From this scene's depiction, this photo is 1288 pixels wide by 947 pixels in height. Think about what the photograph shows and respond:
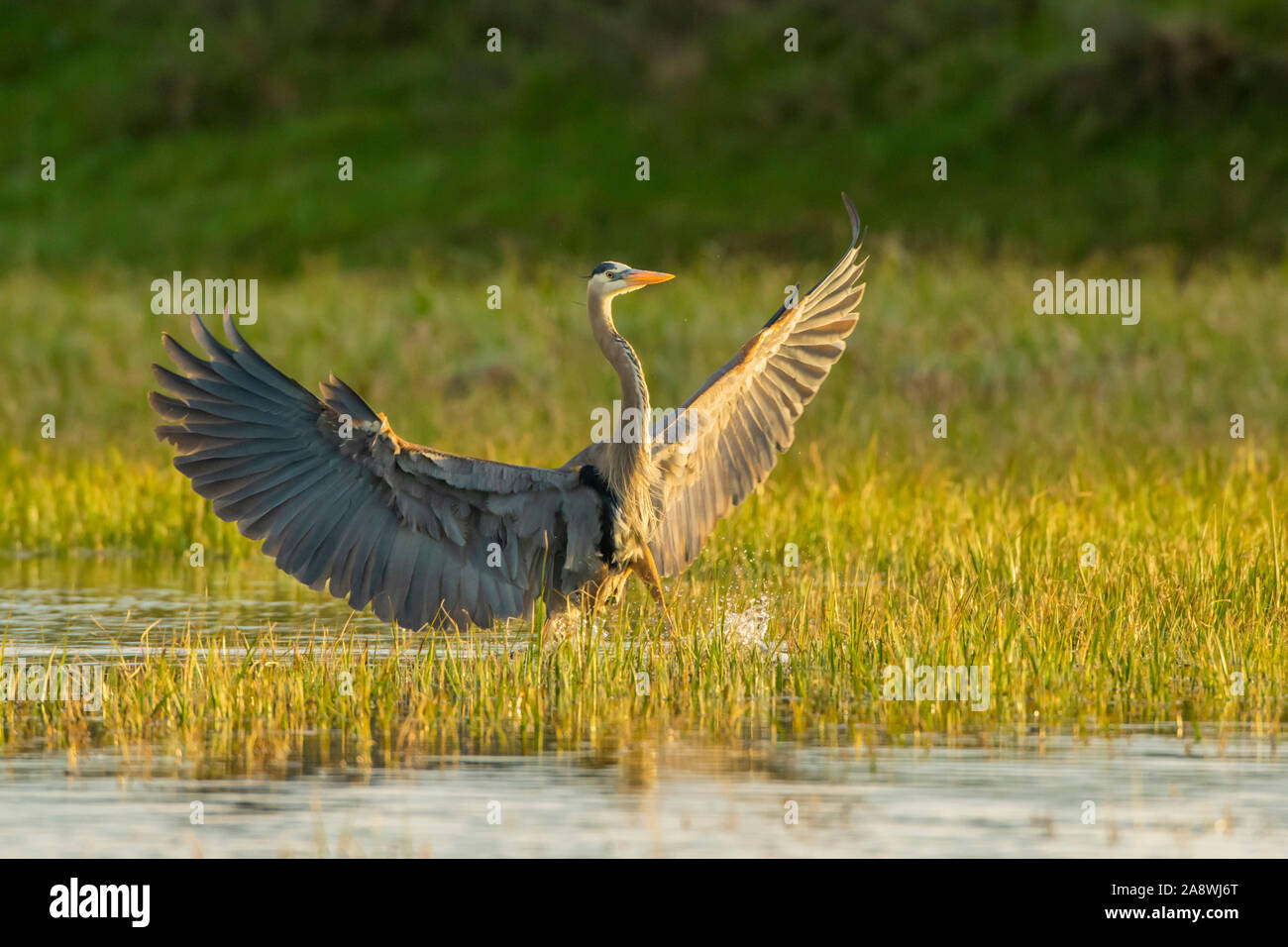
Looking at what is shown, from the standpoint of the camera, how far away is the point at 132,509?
14.0m

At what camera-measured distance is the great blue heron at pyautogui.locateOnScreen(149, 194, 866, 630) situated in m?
8.96

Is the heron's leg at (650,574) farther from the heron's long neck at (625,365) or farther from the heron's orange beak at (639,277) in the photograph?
the heron's orange beak at (639,277)

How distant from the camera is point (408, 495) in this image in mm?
9062

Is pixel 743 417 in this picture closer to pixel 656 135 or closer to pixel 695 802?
pixel 695 802

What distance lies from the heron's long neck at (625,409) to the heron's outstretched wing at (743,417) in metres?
0.52

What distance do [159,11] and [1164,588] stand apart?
39.2m

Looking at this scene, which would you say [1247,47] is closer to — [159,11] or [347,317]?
[347,317]

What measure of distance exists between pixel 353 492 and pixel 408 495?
223 millimetres

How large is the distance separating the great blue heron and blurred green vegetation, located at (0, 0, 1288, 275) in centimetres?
1652

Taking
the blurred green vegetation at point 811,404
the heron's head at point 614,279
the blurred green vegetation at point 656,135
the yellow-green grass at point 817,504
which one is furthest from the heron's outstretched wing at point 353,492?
the blurred green vegetation at point 656,135

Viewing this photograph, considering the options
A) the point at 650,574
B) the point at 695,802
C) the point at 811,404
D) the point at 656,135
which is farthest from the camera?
the point at 656,135

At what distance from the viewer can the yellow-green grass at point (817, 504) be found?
8.17 m

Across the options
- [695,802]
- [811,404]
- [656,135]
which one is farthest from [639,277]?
[656,135]

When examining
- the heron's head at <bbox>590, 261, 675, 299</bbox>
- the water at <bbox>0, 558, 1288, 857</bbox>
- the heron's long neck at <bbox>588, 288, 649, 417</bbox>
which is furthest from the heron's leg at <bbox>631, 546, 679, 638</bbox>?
the water at <bbox>0, 558, 1288, 857</bbox>
